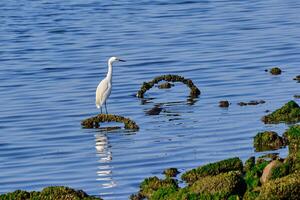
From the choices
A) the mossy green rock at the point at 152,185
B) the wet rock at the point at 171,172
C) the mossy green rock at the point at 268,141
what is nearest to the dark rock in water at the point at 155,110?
the mossy green rock at the point at 268,141

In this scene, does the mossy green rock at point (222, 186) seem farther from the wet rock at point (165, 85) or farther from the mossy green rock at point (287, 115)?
the wet rock at point (165, 85)

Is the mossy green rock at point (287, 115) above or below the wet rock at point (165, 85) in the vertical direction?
below

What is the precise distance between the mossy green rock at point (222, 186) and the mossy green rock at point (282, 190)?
0.75 metres

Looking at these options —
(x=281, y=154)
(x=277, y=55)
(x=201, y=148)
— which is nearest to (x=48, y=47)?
(x=277, y=55)

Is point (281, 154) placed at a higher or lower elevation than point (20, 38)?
lower

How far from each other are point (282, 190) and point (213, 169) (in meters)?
3.74

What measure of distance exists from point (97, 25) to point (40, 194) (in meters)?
41.1

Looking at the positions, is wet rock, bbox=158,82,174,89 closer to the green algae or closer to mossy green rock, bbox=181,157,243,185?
the green algae

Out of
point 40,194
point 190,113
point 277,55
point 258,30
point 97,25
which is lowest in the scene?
point 40,194

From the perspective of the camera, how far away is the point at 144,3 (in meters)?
67.7

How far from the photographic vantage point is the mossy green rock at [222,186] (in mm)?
15789

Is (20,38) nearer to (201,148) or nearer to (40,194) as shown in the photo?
(201,148)

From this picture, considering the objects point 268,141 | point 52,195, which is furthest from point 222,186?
point 268,141

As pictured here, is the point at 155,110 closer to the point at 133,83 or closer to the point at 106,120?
the point at 106,120
